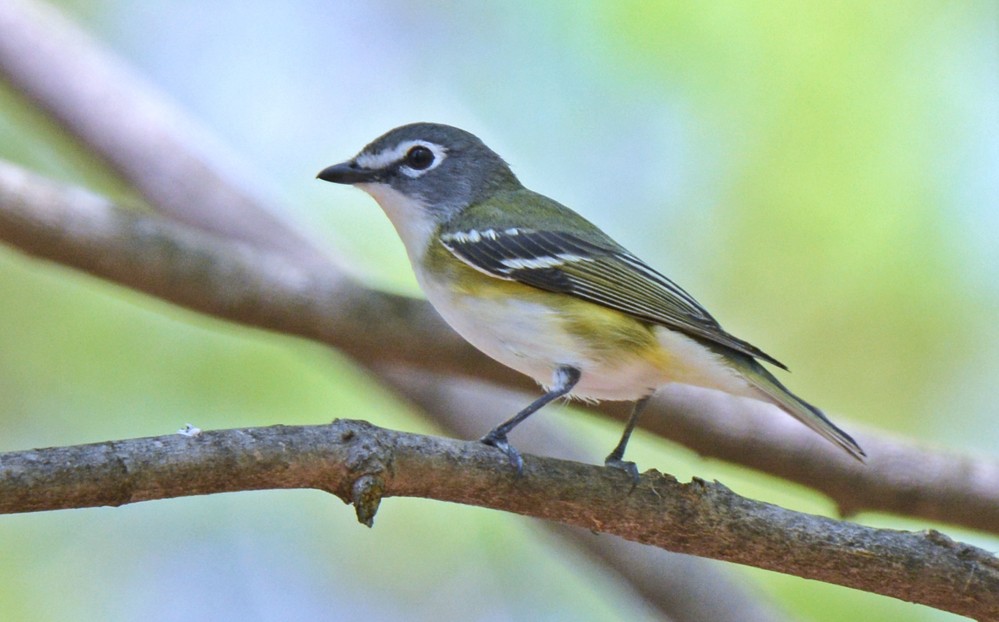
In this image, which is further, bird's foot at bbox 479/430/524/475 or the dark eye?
the dark eye

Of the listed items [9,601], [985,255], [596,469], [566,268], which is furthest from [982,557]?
[9,601]

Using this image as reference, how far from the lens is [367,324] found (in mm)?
5078

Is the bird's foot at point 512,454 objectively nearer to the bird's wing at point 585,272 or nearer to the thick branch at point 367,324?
the bird's wing at point 585,272

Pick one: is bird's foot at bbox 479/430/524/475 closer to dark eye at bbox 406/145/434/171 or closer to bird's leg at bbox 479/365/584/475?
bird's leg at bbox 479/365/584/475

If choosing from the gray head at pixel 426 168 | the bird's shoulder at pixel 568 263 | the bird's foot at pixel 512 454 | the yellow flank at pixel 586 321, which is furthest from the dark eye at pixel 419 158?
the bird's foot at pixel 512 454

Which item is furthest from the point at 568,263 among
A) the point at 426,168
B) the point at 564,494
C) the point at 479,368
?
the point at 564,494

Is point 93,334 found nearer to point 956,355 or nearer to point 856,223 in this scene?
point 856,223

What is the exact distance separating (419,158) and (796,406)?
2.32 meters

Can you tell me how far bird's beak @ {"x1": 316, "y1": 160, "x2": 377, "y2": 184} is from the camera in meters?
5.06

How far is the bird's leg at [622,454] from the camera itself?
12.4 ft

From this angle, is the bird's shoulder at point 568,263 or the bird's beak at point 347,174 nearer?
the bird's shoulder at point 568,263

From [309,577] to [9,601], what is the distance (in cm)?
199

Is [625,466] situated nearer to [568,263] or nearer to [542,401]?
[542,401]

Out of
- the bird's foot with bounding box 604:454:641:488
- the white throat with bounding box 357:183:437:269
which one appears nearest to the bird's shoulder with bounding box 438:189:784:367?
the white throat with bounding box 357:183:437:269
